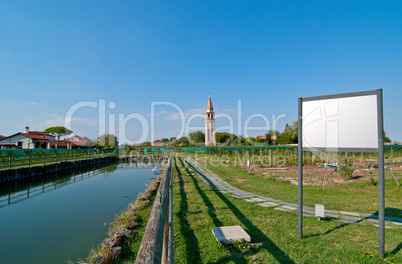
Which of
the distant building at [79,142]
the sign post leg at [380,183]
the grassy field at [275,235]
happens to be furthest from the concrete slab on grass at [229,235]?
the distant building at [79,142]

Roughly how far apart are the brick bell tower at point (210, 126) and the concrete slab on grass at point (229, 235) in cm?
5971

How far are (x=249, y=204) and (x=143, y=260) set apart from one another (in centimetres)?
433

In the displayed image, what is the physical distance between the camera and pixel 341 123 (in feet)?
10.2

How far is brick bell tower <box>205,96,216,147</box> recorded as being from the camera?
2658 inches

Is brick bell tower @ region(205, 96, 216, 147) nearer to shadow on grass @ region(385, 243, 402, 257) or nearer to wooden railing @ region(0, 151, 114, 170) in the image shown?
wooden railing @ region(0, 151, 114, 170)

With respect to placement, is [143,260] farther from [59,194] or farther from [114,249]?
[59,194]

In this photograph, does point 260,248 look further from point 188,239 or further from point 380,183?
point 380,183


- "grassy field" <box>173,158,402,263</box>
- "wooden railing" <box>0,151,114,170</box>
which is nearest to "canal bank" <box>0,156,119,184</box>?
"wooden railing" <box>0,151,114,170</box>

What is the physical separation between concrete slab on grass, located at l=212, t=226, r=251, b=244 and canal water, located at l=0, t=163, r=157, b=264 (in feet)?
9.11

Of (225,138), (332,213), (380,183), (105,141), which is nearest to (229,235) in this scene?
(380,183)

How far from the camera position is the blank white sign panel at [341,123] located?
290cm

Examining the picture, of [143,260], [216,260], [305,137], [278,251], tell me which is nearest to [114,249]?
[216,260]

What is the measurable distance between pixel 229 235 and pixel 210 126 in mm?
68233

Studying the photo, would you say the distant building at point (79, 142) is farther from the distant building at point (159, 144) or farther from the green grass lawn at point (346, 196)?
the green grass lawn at point (346, 196)
